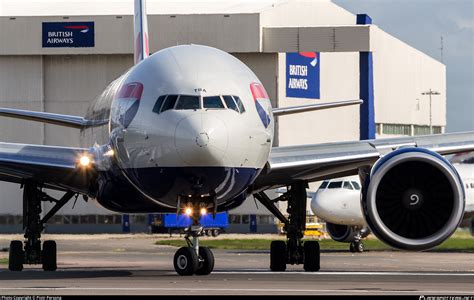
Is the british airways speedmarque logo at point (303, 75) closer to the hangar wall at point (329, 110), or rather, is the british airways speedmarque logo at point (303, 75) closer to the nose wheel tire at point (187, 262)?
the hangar wall at point (329, 110)

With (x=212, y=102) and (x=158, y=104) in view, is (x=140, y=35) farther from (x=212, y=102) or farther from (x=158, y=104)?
(x=212, y=102)

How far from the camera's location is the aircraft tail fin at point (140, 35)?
33750 mm

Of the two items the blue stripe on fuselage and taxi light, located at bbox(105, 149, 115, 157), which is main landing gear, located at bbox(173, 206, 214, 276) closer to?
the blue stripe on fuselage

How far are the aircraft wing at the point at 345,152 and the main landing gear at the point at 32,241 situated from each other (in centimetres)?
491

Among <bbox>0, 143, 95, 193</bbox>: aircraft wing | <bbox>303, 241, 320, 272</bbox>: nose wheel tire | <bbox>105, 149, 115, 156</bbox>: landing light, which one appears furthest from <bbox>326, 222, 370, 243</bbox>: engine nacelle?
<bbox>105, 149, 115, 156</bbox>: landing light

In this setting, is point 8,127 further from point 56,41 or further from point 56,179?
point 56,179

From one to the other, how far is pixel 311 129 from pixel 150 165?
5930 centimetres

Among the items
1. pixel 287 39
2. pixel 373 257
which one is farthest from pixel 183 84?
pixel 287 39

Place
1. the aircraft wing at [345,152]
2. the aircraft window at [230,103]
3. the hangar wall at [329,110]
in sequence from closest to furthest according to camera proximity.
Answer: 1. the aircraft window at [230,103]
2. the aircraft wing at [345,152]
3. the hangar wall at [329,110]

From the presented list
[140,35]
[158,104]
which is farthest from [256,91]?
[140,35]

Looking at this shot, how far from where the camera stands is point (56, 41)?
78.6 meters

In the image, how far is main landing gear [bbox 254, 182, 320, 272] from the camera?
2848 centimetres

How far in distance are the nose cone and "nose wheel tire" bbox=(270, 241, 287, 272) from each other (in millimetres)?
6531

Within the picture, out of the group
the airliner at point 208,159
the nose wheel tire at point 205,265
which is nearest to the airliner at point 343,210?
the airliner at point 208,159
